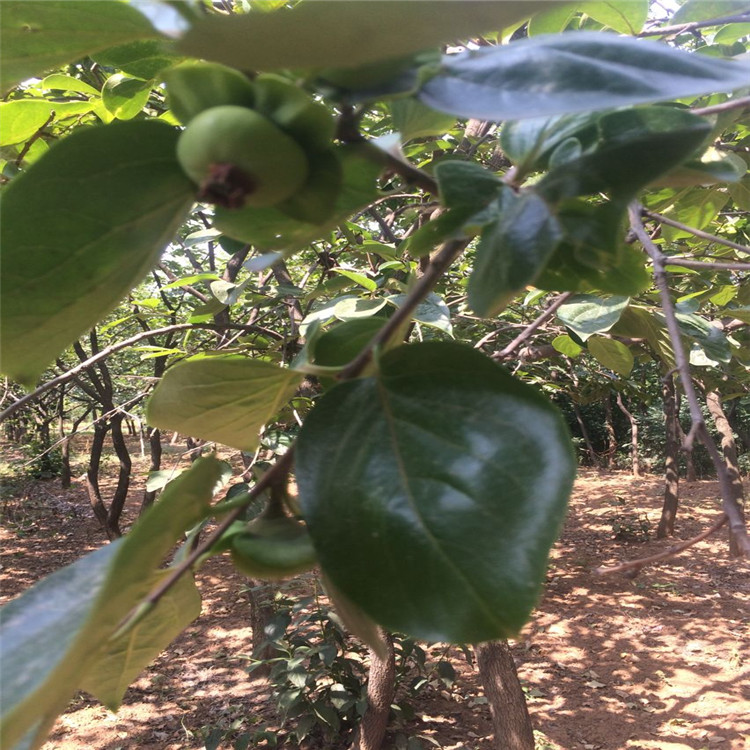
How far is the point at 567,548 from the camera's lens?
7.32m

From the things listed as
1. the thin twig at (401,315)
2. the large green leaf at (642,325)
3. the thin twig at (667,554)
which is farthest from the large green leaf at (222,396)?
the large green leaf at (642,325)

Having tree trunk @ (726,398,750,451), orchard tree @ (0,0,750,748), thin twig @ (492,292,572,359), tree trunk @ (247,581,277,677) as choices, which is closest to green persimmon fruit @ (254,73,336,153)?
orchard tree @ (0,0,750,748)

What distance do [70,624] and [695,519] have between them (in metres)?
8.70

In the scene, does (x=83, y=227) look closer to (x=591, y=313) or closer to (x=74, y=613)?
(x=74, y=613)

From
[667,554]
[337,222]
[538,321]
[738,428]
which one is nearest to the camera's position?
[337,222]

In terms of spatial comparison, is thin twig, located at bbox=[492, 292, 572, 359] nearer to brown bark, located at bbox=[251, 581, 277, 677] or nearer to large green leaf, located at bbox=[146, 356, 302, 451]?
large green leaf, located at bbox=[146, 356, 302, 451]

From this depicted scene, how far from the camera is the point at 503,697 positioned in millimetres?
3076

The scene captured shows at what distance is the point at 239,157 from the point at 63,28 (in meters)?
0.14

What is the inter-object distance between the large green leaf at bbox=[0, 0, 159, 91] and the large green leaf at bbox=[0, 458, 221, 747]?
23cm

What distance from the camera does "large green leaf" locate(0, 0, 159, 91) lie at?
13.0 inches

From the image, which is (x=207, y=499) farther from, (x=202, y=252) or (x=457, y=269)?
(x=202, y=252)

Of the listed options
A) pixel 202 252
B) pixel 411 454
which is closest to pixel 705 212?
pixel 411 454

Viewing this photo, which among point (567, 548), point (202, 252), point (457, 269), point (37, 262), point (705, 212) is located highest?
point (202, 252)

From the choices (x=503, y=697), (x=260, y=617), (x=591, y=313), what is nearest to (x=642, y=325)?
(x=591, y=313)
